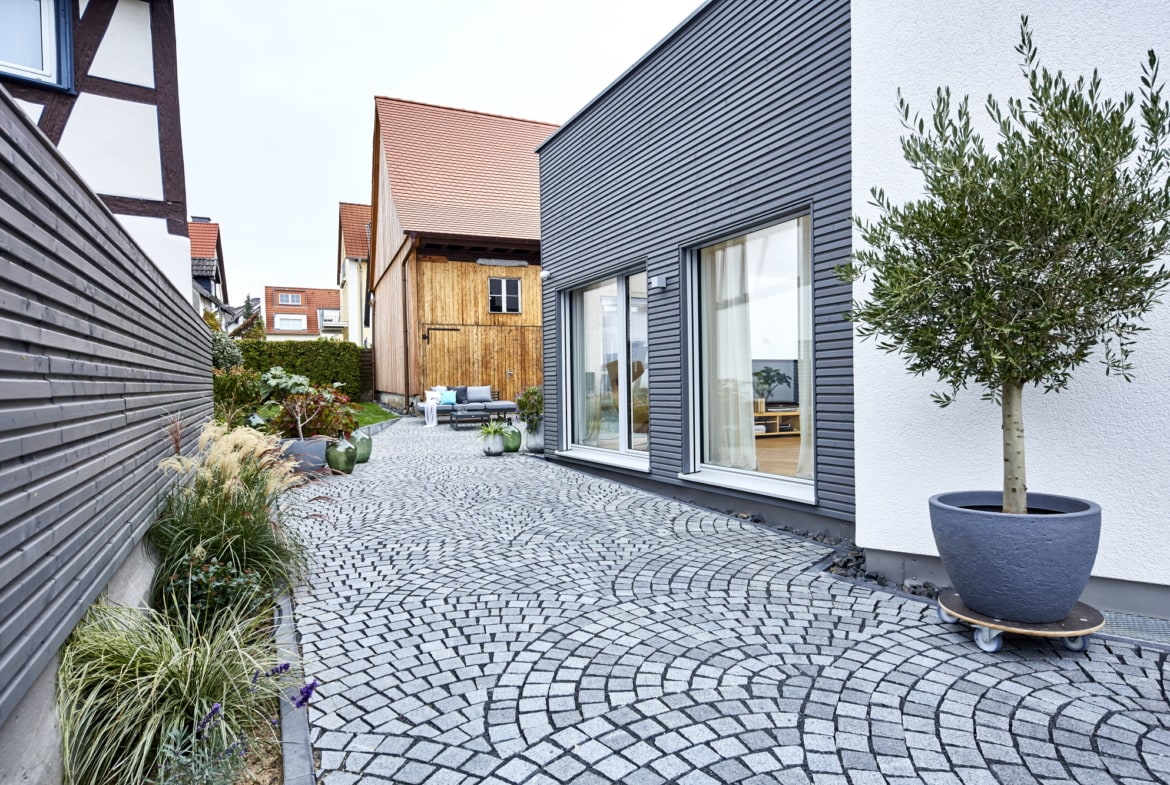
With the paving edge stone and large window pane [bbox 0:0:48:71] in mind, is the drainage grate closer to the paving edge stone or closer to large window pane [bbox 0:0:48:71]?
the paving edge stone

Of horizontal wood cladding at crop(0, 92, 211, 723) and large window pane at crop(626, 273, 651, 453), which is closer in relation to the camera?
horizontal wood cladding at crop(0, 92, 211, 723)

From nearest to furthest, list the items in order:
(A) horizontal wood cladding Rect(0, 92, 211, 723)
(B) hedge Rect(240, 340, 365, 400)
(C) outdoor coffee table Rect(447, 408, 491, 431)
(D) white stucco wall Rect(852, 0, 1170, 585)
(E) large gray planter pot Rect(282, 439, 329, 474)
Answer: (A) horizontal wood cladding Rect(0, 92, 211, 723) < (D) white stucco wall Rect(852, 0, 1170, 585) < (E) large gray planter pot Rect(282, 439, 329, 474) < (C) outdoor coffee table Rect(447, 408, 491, 431) < (B) hedge Rect(240, 340, 365, 400)

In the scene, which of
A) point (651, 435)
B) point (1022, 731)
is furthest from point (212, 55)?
point (1022, 731)

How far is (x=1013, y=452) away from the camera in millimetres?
2916

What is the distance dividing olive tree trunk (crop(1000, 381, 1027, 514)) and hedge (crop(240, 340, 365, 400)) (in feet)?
57.9

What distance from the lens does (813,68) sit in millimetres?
4684

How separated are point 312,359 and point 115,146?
1288 centimetres

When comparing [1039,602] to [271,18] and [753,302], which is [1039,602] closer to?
[753,302]

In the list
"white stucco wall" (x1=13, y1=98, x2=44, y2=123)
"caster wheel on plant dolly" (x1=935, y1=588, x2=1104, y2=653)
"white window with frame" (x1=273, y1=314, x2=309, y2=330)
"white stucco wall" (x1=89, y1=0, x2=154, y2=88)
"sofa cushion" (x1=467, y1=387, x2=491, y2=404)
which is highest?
"white window with frame" (x1=273, y1=314, x2=309, y2=330)

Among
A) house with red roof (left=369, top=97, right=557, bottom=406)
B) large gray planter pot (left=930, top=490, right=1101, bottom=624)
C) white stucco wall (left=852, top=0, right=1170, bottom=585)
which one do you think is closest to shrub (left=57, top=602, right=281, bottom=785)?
large gray planter pot (left=930, top=490, right=1101, bottom=624)

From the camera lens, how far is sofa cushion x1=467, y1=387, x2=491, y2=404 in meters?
15.8

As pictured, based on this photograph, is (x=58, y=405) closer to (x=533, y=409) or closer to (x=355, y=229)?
(x=533, y=409)

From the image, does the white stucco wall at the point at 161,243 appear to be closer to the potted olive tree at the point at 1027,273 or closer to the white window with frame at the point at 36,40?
the white window with frame at the point at 36,40

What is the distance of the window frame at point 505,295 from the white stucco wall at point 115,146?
1006 cm
